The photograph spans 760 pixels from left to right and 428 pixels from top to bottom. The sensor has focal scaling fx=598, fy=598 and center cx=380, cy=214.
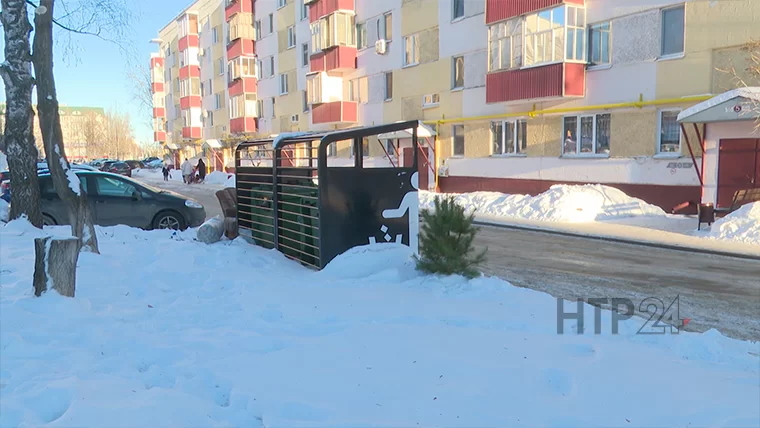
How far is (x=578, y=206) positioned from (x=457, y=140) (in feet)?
30.6

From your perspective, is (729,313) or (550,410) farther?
(729,313)

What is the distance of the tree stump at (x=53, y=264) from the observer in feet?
Answer: 19.0

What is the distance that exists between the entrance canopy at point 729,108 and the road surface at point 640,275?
4.12 meters

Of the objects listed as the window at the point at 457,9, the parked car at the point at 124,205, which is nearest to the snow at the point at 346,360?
the parked car at the point at 124,205

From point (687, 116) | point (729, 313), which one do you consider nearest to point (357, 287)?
point (729, 313)

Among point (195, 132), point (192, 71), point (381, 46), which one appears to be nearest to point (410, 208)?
point (381, 46)

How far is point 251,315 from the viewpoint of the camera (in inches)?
218

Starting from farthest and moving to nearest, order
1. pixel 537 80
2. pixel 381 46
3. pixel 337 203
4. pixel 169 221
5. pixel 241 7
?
pixel 241 7 → pixel 381 46 → pixel 537 80 → pixel 169 221 → pixel 337 203

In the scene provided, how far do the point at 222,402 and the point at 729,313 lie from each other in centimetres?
568

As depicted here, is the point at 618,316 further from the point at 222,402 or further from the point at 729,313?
the point at 222,402

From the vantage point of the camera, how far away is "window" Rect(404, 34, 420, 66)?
26641mm

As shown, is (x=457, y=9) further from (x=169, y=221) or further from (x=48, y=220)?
(x=48, y=220)

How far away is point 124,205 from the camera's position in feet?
40.2

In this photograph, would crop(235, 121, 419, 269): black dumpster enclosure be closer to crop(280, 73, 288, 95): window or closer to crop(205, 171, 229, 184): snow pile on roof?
crop(205, 171, 229, 184): snow pile on roof
